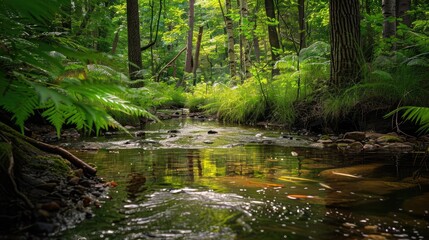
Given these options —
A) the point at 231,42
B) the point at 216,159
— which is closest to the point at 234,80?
the point at 231,42

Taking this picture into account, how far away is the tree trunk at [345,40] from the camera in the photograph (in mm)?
6762

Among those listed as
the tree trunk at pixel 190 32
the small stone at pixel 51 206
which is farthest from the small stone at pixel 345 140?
the tree trunk at pixel 190 32

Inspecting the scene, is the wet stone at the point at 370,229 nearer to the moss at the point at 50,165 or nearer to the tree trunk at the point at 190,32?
the moss at the point at 50,165

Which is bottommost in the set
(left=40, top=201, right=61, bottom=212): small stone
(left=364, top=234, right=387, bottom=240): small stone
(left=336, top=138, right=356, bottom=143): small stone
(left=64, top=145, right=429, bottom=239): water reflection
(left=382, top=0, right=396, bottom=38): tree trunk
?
(left=364, top=234, right=387, bottom=240): small stone

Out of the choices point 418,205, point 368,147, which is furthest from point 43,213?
point 368,147

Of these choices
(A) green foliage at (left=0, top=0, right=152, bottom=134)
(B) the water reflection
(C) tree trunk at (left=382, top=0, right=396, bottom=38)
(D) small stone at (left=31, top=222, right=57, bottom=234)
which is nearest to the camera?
(A) green foliage at (left=0, top=0, right=152, bottom=134)

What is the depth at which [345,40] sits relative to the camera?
680 centimetres

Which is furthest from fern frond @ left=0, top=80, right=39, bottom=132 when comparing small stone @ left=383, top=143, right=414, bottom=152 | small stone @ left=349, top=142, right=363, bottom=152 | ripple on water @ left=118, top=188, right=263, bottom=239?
small stone @ left=383, top=143, right=414, bottom=152

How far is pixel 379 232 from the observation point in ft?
6.02

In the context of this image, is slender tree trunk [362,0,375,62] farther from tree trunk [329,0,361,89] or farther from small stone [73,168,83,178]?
small stone [73,168,83,178]

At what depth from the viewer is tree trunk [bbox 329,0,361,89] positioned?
6762mm

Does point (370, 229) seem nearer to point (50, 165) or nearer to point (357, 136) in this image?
point (50, 165)

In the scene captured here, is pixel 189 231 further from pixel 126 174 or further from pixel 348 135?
pixel 348 135

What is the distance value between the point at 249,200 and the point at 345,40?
5.38 metres
